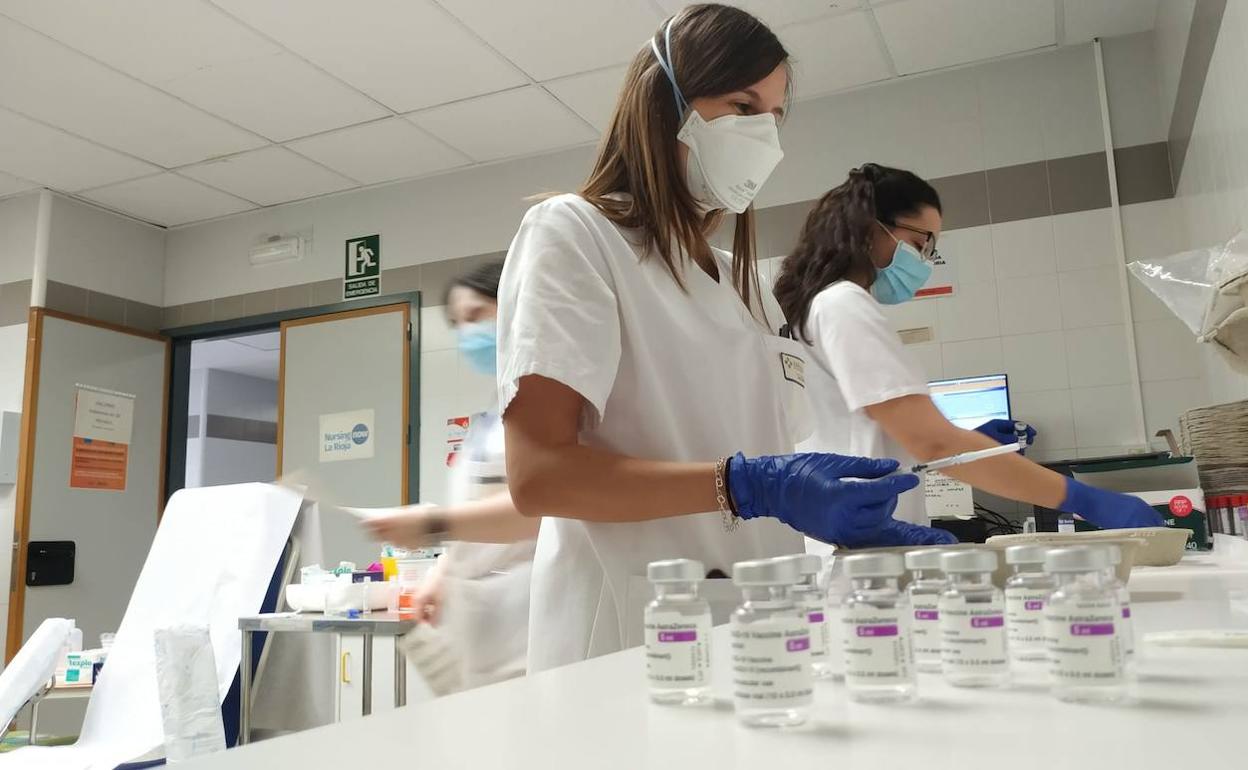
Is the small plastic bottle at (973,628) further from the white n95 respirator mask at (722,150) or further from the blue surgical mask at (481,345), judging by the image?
the blue surgical mask at (481,345)

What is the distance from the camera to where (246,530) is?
275 cm

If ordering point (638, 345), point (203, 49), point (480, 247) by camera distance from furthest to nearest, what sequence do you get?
1. point (480, 247)
2. point (203, 49)
3. point (638, 345)

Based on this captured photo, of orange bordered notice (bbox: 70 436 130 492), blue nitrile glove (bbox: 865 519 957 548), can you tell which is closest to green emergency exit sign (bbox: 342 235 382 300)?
orange bordered notice (bbox: 70 436 130 492)

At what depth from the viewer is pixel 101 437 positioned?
188 inches

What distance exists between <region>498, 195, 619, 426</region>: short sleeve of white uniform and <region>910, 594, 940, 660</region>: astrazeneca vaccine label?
0.48m

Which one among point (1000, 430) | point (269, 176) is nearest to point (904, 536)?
point (1000, 430)

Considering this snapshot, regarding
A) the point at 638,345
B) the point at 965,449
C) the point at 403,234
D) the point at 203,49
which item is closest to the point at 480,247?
the point at 403,234

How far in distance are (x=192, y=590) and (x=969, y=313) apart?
2898mm

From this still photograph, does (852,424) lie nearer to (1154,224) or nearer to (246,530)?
(246,530)

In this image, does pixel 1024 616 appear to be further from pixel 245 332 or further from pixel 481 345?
pixel 245 332

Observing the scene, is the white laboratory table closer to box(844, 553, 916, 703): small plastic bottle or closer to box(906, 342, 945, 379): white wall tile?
box(844, 553, 916, 703): small plastic bottle

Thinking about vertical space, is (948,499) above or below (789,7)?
below

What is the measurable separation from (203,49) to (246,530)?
1840 mm

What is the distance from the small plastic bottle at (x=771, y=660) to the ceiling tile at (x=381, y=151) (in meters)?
3.91
